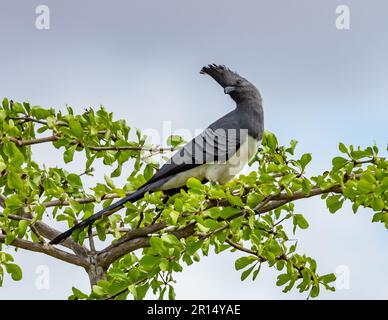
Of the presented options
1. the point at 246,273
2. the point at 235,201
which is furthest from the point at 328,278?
the point at 235,201

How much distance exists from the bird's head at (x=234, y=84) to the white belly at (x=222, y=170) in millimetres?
443

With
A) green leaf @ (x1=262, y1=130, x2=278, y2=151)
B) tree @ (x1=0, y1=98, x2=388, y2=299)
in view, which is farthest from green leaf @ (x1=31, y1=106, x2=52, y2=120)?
green leaf @ (x1=262, y1=130, x2=278, y2=151)

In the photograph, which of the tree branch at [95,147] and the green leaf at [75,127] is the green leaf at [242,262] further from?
the green leaf at [75,127]

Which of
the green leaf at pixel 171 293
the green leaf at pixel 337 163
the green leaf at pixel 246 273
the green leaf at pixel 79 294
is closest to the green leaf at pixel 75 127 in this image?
the green leaf at pixel 79 294

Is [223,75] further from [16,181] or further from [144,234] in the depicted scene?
[16,181]

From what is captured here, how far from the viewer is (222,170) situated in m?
5.30

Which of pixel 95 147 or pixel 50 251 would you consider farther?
pixel 95 147

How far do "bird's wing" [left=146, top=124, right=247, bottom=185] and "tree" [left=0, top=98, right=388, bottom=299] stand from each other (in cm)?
20

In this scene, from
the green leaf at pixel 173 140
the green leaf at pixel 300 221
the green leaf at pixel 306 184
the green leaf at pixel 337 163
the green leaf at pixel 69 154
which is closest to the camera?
the green leaf at pixel 306 184

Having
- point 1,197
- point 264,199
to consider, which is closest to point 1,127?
point 1,197

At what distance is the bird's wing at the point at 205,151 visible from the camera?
201 inches

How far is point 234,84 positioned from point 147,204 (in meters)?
1.39
